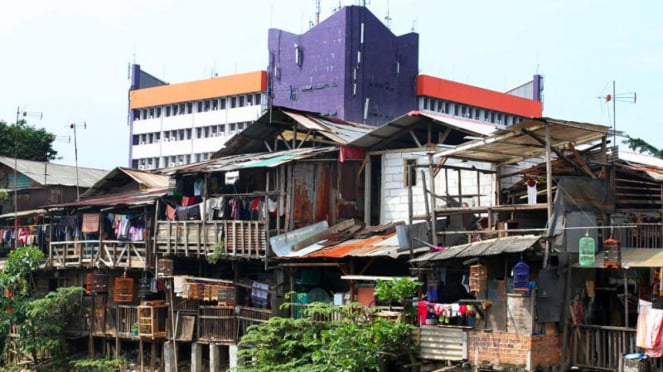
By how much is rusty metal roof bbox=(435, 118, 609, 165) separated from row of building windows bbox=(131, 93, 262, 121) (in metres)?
42.2

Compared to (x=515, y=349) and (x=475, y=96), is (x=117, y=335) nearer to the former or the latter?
(x=515, y=349)

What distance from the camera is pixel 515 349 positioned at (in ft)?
61.8

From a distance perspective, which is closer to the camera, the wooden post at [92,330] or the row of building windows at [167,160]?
the wooden post at [92,330]

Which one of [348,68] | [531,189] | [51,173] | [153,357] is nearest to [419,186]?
[531,189]

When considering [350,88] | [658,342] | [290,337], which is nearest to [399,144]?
[290,337]

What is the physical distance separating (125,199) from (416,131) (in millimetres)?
10626

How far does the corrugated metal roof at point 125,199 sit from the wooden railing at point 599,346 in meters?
14.8

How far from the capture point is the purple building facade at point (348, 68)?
55.2 metres

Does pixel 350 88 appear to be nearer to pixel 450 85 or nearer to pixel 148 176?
pixel 450 85

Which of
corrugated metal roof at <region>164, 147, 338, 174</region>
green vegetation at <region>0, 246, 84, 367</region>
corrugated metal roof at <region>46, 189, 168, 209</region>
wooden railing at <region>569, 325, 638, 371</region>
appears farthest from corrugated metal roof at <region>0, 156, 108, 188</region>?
wooden railing at <region>569, 325, 638, 371</region>

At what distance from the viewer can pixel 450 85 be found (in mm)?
63000

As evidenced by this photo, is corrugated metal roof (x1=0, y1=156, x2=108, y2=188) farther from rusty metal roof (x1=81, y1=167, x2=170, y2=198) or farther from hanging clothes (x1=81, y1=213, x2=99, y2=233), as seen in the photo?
hanging clothes (x1=81, y1=213, x2=99, y2=233)

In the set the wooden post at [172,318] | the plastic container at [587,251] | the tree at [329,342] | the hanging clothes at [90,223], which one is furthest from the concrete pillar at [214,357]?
the plastic container at [587,251]

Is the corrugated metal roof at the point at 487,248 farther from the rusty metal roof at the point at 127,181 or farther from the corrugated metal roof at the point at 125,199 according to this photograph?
the rusty metal roof at the point at 127,181
